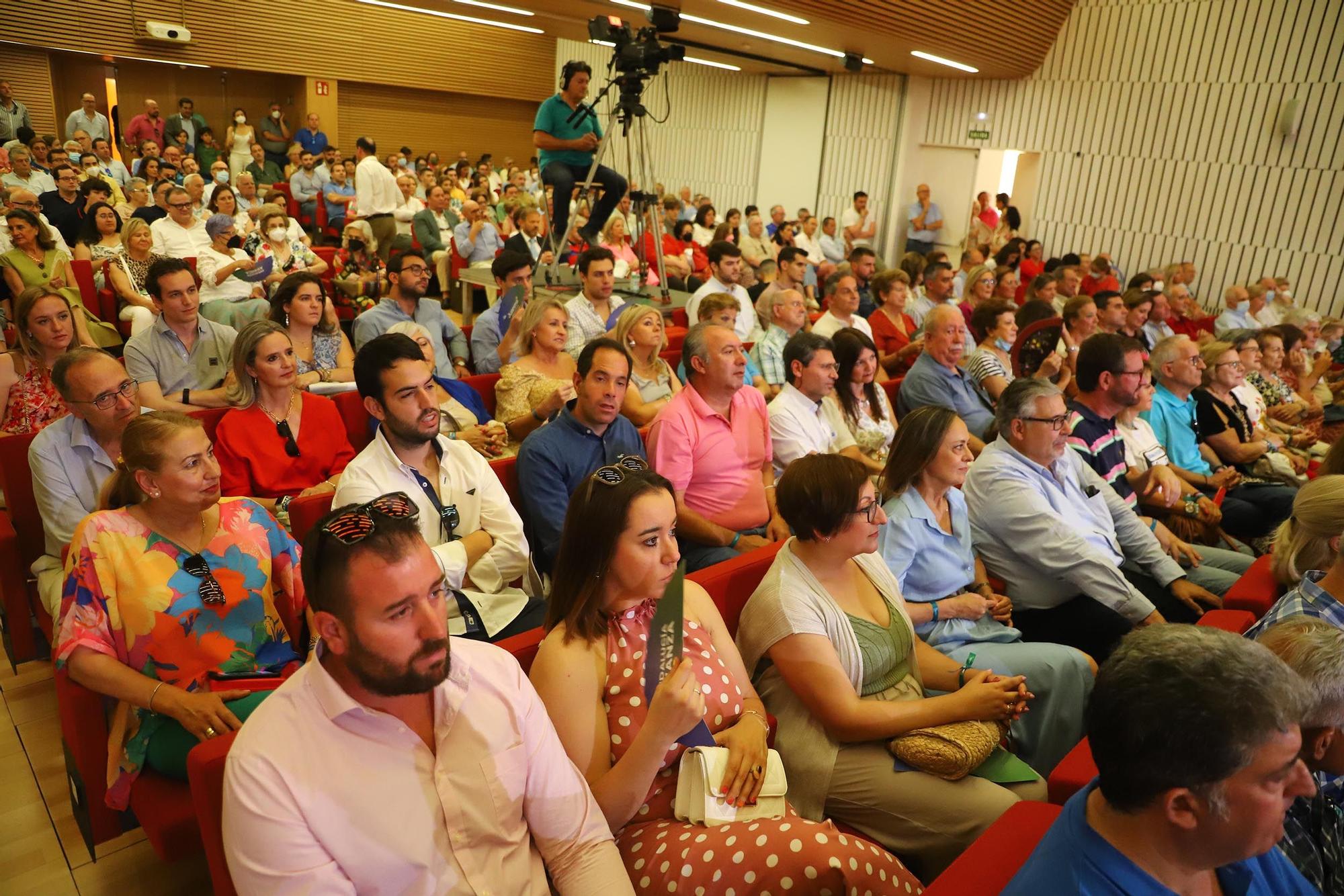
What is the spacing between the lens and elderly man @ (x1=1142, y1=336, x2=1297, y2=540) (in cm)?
396

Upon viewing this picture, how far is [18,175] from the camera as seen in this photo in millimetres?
7902

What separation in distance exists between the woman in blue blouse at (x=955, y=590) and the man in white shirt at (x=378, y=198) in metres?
7.76

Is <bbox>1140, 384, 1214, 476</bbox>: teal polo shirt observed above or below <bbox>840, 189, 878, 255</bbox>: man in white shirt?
below

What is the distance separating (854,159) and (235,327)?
10244 mm

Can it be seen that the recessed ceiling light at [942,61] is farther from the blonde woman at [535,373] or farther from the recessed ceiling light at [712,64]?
the blonde woman at [535,373]

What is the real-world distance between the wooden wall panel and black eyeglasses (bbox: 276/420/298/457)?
41.8 ft

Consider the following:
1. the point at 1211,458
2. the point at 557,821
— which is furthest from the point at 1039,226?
the point at 557,821

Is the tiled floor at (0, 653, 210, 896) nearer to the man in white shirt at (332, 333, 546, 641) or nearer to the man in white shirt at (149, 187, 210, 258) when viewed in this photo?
the man in white shirt at (332, 333, 546, 641)

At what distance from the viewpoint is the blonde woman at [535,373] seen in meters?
3.62

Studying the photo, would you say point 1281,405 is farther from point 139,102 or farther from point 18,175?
point 139,102

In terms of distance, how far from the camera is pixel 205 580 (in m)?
1.98

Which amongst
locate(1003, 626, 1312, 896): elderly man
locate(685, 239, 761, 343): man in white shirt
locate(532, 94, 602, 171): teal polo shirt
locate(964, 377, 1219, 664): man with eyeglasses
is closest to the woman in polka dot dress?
locate(1003, 626, 1312, 896): elderly man

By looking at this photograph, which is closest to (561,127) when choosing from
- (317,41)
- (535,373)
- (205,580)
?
(535,373)

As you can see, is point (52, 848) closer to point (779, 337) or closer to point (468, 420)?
point (468, 420)
